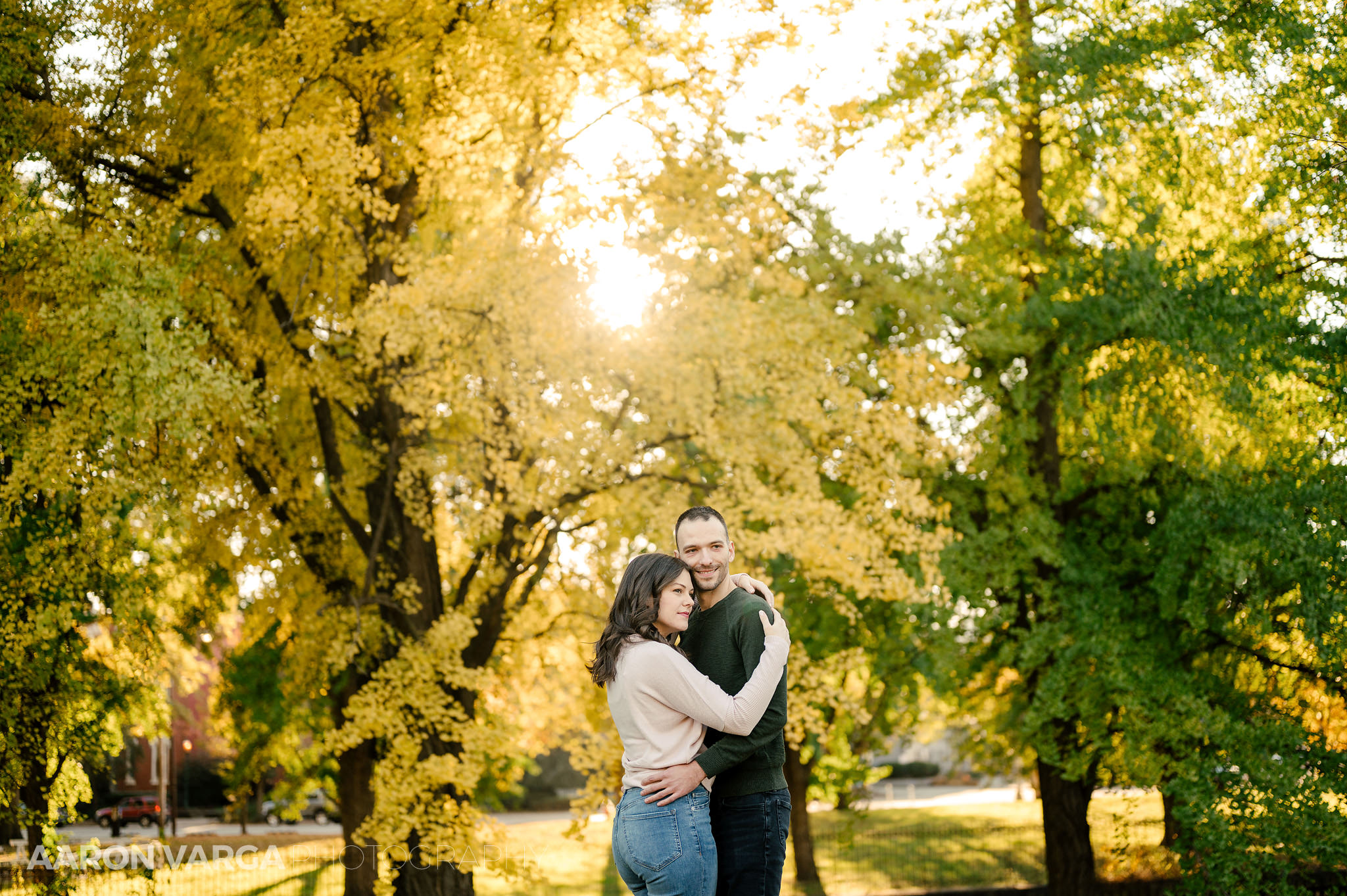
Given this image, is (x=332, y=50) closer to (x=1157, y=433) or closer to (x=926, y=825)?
(x=1157, y=433)

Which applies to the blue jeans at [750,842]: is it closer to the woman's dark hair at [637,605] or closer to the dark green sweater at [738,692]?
the dark green sweater at [738,692]

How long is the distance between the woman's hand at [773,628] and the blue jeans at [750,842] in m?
0.61

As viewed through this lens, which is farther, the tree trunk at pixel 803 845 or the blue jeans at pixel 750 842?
the tree trunk at pixel 803 845

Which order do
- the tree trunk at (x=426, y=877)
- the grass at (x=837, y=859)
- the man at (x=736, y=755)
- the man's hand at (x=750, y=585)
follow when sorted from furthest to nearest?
the grass at (x=837, y=859) → the tree trunk at (x=426, y=877) → the man's hand at (x=750, y=585) → the man at (x=736, y=755)

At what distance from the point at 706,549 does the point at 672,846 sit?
3.66 ft

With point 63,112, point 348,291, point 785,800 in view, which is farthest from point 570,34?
point 785,800

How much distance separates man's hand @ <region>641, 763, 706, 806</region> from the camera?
396 cm

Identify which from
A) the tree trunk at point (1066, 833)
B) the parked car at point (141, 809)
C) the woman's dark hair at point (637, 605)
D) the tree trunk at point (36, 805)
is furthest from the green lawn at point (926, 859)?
the woman's dark hair at point (637, 605)

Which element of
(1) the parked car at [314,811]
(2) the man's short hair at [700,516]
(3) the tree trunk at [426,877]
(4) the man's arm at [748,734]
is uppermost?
(2) the man's short hair at [700,516]

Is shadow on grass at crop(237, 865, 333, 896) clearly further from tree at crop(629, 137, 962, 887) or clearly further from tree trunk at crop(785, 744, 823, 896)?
tree trunk at crop(785, 744, 823, 896)

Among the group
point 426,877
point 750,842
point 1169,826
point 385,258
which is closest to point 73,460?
point 385,258

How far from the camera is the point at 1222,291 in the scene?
12.9 meters

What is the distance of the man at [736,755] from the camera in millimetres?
4043

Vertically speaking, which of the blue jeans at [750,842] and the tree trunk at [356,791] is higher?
the blue jeans at [750,842]
